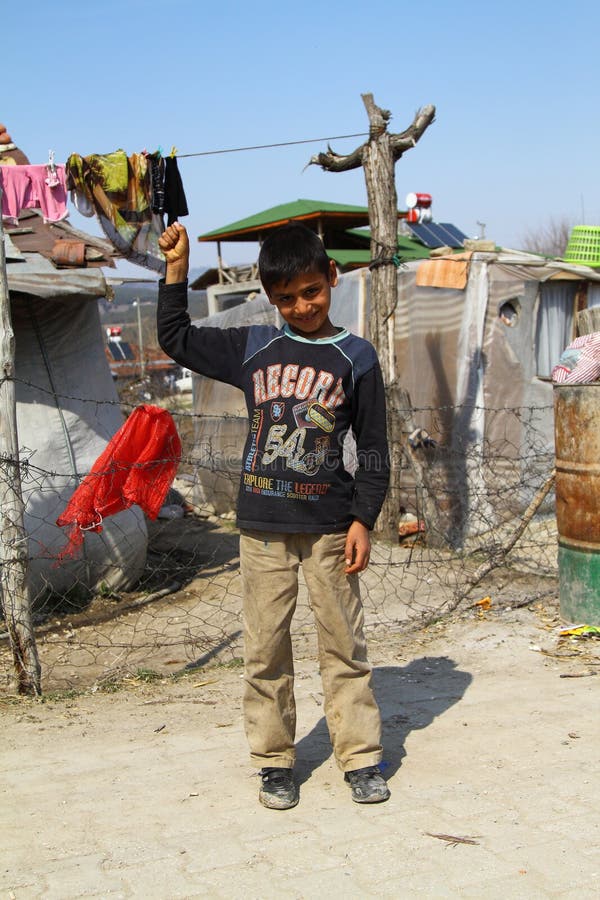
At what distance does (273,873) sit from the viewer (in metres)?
2.56

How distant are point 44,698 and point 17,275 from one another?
3409 mm

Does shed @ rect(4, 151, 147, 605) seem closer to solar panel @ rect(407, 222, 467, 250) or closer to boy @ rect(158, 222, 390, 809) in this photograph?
boy @ rect(158, 222, 390, 809)

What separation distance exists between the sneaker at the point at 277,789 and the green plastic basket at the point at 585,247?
819 centimetres

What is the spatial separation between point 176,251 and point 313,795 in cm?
187

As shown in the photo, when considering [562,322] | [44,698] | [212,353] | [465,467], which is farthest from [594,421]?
[562,322]

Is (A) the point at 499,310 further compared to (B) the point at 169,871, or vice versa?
(A) the point at 499,310

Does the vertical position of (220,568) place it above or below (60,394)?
below

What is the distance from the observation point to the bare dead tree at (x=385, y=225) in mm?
7723

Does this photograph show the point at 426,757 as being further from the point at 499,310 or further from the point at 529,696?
the point at 499,310

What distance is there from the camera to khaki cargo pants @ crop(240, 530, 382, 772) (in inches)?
A: 119

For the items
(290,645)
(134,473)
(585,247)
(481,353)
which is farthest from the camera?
(585,247)

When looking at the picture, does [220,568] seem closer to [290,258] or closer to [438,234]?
[290,258]

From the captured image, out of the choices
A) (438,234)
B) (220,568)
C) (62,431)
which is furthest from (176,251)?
(438,234)

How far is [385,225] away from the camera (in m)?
7.89
